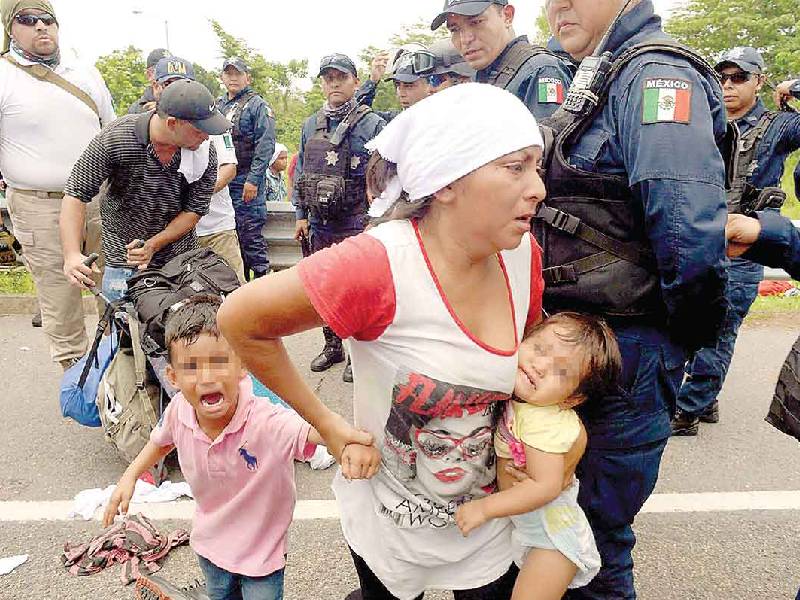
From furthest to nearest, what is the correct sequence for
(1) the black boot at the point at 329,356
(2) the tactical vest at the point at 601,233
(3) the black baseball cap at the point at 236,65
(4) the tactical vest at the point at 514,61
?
(3) the black baseball cap at the point at 236,65 → (1) the black boot at the point at 329,356 → (4) the tactical vest at the point at 514,61 → (2) the tactical vest at the point at 601,233

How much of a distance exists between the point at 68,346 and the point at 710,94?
387 cm

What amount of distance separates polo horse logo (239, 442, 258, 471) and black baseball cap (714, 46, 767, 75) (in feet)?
12.0

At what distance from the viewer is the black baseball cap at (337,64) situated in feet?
15.0

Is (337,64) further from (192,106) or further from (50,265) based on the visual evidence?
(50,265)

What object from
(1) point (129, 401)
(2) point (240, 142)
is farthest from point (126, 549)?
(2) point (240, 142)

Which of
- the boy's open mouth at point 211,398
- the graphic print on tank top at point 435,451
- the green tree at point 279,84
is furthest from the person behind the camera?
the green tree at point 279,84

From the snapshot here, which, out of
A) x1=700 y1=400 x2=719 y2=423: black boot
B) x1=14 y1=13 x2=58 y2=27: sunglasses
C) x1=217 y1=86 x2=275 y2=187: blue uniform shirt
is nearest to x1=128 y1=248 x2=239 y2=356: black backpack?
x1=14 y1=13 x2=58 y2=27: sunglasses

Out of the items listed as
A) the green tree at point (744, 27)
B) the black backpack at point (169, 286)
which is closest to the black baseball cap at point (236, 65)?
the black backpack at point (169, 286)

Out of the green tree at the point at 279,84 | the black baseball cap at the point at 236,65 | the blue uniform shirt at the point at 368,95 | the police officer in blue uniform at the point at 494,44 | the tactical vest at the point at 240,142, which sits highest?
the police officer in blue uniform at the point at 494,44

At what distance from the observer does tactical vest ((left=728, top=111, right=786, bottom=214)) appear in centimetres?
228

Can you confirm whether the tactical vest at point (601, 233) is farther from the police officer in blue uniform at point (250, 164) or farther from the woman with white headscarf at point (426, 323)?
the police officer in blue uniform at point (250, 164)

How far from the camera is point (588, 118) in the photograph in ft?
5.37

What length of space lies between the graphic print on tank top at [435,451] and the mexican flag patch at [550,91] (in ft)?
4.64

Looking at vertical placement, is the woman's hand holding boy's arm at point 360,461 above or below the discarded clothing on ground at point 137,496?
above
